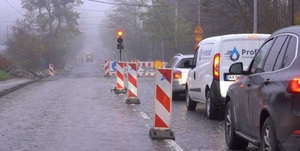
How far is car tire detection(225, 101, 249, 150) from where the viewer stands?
354 inches

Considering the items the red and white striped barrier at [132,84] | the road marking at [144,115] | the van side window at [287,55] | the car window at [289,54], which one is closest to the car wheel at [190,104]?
the road marking at [144,115]

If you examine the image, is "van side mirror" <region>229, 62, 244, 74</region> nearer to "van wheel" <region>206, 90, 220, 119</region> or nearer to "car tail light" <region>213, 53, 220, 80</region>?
"car tail light" <region>213, 53, 220, 80</region>

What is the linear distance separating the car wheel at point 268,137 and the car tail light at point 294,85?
674 millimetres

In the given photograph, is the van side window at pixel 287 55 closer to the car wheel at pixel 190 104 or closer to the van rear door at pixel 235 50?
the van rear door at pixel 235 50

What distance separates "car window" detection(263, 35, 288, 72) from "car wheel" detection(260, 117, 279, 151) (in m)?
0.78

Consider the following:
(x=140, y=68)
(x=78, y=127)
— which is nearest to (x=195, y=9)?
(x=140, y=68)

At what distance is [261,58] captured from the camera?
26.5ft

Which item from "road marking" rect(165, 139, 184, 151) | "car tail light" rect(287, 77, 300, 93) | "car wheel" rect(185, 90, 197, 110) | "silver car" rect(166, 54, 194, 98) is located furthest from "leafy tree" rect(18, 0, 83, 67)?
"car tail light" rect(287, 77, 300, 93)

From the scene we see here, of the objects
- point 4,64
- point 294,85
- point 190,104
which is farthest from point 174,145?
point 4,64

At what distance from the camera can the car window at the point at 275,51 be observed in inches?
280

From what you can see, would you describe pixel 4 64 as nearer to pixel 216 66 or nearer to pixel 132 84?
pixel 132 84

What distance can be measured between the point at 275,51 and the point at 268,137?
3.82 ft

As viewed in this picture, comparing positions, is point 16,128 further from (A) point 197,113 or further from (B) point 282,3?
(B) point 282,3

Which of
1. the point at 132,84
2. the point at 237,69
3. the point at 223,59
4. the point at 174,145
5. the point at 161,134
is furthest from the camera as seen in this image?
the point at 132,84
